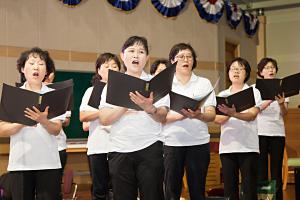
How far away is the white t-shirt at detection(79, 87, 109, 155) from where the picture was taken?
414 cm

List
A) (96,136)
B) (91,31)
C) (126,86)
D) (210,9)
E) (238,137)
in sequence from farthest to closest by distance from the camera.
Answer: (210,9) < (91,31) < (238,137) < (96,136) < (126,86)

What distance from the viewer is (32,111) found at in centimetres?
290

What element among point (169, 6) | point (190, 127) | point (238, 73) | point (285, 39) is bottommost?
point (190, 127)

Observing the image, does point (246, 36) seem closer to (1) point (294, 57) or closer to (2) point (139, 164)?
(1) point (294, 57)

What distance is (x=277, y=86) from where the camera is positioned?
16.1 feet

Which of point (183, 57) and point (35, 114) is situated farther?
point (183, 57)

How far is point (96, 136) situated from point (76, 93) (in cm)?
377

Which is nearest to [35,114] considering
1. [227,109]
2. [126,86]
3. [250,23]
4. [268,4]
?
[126,86]

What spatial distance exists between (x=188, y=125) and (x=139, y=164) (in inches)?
36.8

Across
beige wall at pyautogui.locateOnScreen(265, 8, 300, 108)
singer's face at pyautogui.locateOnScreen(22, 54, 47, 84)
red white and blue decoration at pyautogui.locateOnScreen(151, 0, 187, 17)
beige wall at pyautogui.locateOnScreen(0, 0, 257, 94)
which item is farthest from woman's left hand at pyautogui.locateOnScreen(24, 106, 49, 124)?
beige wall at pyautogui.locateOnScreen(265, 8, 300, 108)

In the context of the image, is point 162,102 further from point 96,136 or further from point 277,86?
point 277,86

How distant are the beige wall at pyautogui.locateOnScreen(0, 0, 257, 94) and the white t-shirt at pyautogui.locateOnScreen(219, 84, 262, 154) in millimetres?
3895

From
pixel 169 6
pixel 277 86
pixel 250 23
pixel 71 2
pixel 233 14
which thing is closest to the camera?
pixel 277 86

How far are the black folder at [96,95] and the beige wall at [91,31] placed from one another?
11.4 ft
